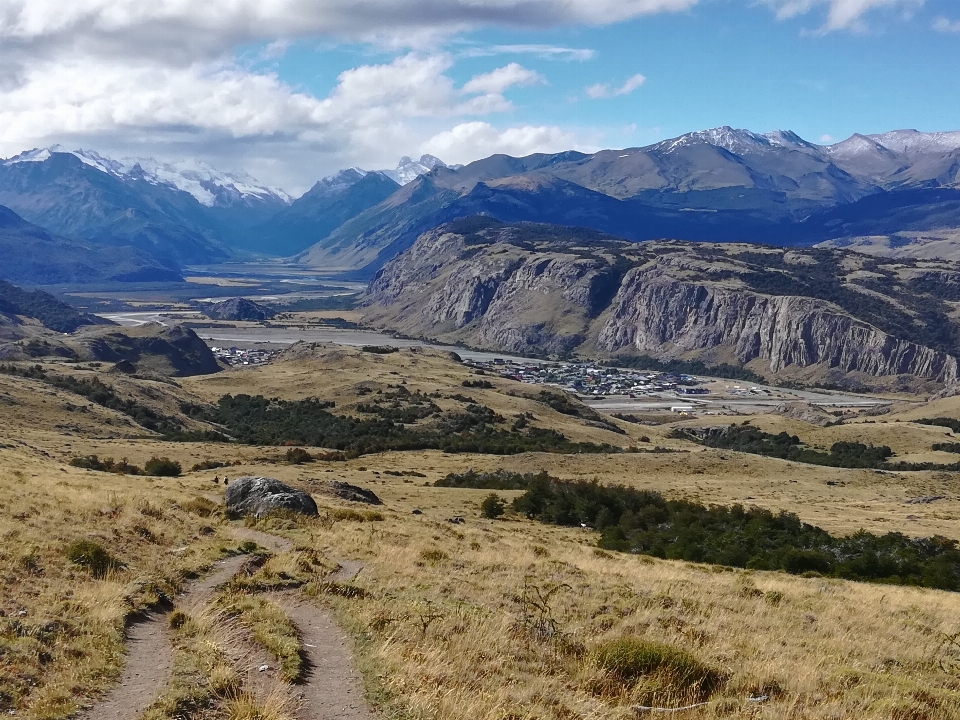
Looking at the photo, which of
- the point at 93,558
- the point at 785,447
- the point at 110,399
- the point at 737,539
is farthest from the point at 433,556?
the point at 785,447

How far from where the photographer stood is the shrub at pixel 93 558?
18891mm

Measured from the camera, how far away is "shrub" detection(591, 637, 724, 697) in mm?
14070

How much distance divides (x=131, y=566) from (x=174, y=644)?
5.98 m

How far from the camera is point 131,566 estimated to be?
65.6ft

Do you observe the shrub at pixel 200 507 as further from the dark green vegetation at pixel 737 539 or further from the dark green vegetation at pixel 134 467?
the dark green vegetation at pixel 134 467

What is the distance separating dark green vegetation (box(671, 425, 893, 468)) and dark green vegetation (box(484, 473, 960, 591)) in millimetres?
53495

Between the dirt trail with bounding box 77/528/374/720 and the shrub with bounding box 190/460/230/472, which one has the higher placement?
the dirt trail with bounding box 77/528/374/720

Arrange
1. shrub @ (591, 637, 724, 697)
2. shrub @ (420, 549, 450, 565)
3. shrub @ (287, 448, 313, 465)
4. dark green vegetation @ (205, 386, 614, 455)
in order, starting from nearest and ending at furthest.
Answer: shrub @ (591, 637, 724, 697), shrub @ (420, 549, 450, 565), shrub @ (287, 448, 313, 465), dark green vegetation @ (205, 386, 614, 455)

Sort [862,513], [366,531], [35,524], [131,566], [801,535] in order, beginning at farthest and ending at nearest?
[862,513] → [801,535] → [366,531] → [35,524] → [131,566]

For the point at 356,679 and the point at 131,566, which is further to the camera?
the point at 131,566

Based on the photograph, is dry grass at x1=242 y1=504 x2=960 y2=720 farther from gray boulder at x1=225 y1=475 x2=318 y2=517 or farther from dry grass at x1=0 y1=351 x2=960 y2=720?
gray boulder at x1=225 y1=475 x2=318 y2=517

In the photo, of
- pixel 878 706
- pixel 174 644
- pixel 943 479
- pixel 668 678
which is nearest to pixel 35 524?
pixel 174 644

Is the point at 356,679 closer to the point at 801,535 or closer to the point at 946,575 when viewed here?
the point at 946,575

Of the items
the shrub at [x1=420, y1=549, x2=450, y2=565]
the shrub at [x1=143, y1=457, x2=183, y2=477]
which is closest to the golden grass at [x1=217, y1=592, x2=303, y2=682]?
the shrub at [x1=420, y1=549, x2=450, y2=565]
